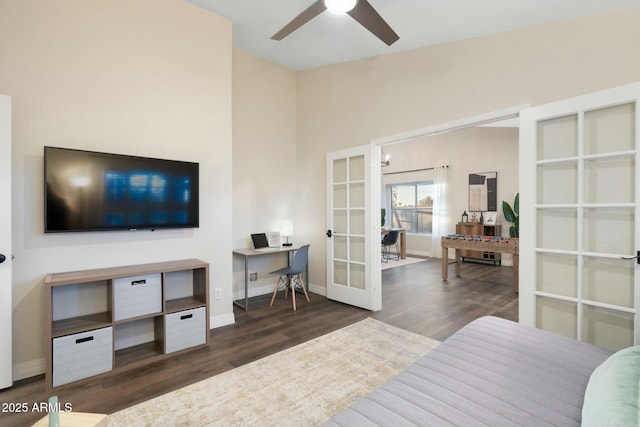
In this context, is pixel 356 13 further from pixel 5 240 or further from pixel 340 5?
pixel 5 240

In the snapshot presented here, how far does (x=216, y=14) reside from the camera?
324 cm

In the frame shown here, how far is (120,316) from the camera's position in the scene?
7.95 ft

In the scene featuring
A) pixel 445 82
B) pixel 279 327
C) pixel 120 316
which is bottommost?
pixel 279 327

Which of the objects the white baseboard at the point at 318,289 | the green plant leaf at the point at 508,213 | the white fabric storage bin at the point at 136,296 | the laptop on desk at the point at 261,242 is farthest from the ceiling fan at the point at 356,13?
the green plant leaf at the point at 508,213

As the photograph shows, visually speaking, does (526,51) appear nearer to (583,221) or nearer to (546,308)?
(583,221)

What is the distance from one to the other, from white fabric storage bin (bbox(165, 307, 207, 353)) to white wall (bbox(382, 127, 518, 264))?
6.56 m

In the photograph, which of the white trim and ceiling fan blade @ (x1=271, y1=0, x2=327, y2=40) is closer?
ceiling fan blade @ (x1=271, y1=0, x2=327, y2=40)

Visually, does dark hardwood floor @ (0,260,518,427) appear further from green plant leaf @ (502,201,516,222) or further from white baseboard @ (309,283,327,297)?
green plant leaf @ (502,201,516,222)

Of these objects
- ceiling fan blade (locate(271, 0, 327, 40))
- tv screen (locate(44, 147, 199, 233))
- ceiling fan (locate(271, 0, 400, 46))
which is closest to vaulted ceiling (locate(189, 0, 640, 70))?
ceiling fan (locate(271, 0, 400, 46))

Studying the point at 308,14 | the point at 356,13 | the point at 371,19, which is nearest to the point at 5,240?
the point at 308,14

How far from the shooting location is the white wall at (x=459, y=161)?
21.8ft

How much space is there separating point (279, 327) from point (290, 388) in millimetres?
1139

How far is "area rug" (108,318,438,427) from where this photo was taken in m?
1.81

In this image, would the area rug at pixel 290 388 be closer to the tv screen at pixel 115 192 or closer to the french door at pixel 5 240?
the french door at pixel 5 240
